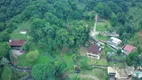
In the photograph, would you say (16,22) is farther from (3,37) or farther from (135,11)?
(135,11)

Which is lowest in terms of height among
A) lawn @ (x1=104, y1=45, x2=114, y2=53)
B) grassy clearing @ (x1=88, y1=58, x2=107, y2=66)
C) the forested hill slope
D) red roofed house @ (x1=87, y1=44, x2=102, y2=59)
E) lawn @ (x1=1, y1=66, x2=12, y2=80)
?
lawn @ (x1=1, y1=66, x2=12, y2=80)

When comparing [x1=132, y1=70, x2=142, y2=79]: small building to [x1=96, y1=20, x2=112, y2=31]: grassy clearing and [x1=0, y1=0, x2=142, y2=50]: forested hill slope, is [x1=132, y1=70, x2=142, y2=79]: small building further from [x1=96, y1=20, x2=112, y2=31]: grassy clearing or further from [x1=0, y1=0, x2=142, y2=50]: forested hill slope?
[x1=96, y1=20, x2=112, y2=31]: grassy clearing

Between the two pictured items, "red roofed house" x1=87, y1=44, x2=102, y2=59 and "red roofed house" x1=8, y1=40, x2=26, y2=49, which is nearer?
"red roofed house" x1=87, y1=44, x2=102, y2=59

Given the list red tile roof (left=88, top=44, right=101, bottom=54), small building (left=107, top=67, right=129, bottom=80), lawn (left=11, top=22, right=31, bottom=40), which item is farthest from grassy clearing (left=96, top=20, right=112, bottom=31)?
lawn (left=11, top=22, right=31, bottom=40)

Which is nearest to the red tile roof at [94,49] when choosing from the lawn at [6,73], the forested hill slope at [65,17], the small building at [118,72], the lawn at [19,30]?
the forested hill slope at [65,17]

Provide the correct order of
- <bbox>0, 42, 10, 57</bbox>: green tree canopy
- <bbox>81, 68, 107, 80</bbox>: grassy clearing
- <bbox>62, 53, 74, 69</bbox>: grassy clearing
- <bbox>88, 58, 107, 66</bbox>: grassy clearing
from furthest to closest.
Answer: <bbox>88, 58, 107, 66</bbox>: grassy clearing, <bbox>62, 53, 74, 69</bbox>: grassy clearing, <bbox>81, 68, 107, 80</bbox>: grassy clearing, <bbox>0, 42, 10, 57</bbox>: green tree canopy

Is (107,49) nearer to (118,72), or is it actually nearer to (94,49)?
(94,49)

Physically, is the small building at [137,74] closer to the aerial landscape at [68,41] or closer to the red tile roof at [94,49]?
the aerial landscape at [68,41]

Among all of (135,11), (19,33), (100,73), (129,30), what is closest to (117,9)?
(135,11)
